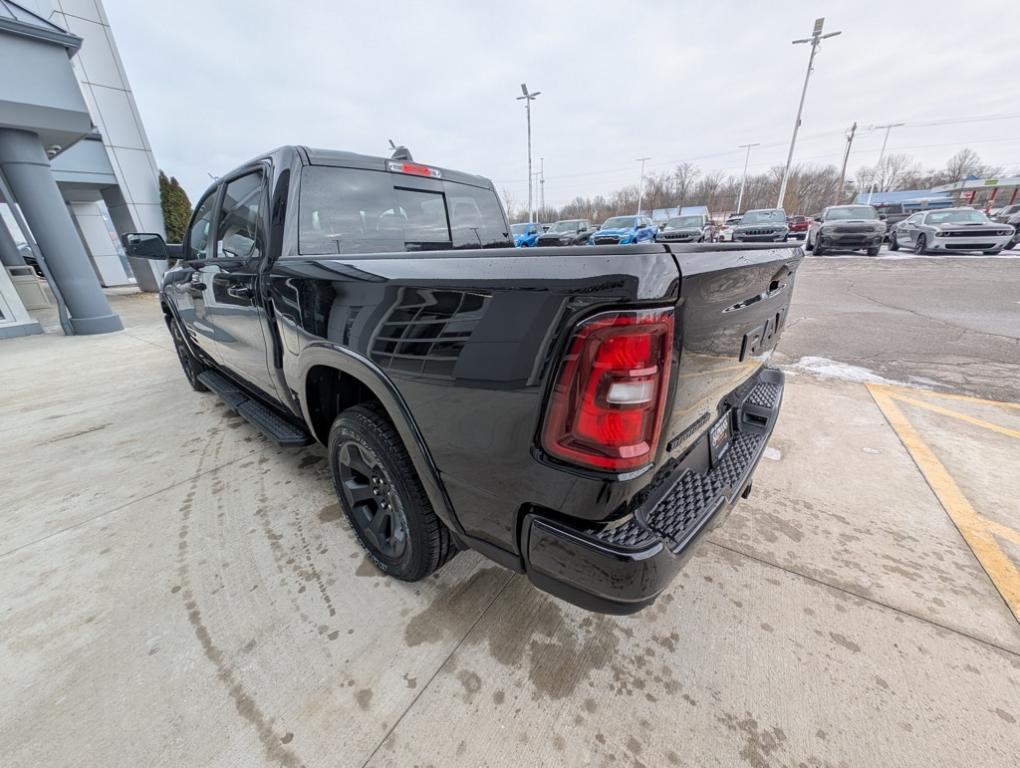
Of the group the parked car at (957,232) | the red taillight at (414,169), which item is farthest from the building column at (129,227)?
the parked car at (957,232)

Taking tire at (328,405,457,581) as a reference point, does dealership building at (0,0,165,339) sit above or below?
above

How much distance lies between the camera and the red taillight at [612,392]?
1.00 meters

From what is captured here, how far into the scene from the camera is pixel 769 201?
190 feet

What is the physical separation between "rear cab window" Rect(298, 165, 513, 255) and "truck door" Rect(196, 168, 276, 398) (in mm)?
295

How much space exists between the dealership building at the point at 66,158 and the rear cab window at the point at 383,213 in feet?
25.4

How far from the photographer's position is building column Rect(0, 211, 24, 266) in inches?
405

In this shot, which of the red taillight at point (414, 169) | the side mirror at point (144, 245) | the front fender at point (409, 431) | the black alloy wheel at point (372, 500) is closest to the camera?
the front fender at point (409, 431)

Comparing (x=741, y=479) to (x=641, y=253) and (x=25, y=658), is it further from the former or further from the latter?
(x=25, y=658)

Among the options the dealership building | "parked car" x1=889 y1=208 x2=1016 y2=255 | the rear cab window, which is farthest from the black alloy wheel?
"parked car" x1=889 y1=208 x2=1016 y2=255

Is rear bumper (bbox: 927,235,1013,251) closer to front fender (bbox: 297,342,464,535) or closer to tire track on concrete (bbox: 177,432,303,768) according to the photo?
front fender (bbox: 297,342,464,535)

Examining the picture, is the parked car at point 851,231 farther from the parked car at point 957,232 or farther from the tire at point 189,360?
the tire at point 189,360

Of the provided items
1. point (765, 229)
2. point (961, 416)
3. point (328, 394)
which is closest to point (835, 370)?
point (961, 416)

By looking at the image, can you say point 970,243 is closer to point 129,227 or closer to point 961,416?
point 961,416

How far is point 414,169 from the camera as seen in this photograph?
2.61 meters
